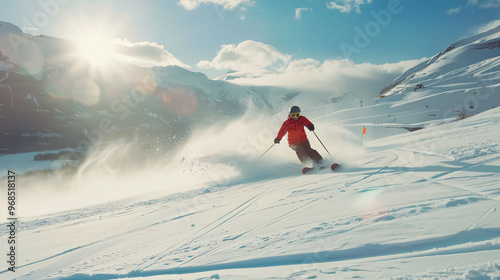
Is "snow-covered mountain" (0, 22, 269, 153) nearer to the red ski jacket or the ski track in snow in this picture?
the red ski jacket

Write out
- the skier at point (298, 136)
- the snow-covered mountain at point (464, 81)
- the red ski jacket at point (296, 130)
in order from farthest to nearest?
the snow-covered mountain at point (464, 81), the red ski jacket at point (296, 130), the skier at point (298, 136)

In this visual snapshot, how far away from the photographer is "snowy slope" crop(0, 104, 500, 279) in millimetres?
2094

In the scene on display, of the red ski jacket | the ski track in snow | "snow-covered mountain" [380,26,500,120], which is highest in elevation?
"snow-covered mountain" [380,26,500,120]

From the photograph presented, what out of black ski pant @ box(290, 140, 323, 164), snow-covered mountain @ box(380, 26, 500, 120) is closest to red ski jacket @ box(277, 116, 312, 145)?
black ski pant @ box(290, 140, 323, 164)

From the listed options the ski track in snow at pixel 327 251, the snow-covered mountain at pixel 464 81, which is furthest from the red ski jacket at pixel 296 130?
the snow-covered mountain at pixel 464 81

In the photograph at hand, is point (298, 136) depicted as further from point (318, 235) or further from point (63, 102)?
point (63, 102)

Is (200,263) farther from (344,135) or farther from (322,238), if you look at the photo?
(344,135)

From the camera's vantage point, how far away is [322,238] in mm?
2695

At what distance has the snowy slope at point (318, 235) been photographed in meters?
2.09

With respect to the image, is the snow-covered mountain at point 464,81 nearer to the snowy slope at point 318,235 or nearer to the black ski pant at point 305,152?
the black ski pant at point 305,152

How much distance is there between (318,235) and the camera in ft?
9.15

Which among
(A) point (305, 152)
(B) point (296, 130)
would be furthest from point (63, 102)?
(A) point (305, 152)

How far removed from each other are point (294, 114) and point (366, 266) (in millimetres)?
7197

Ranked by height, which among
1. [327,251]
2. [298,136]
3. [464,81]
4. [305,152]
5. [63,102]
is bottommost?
[327,251]
